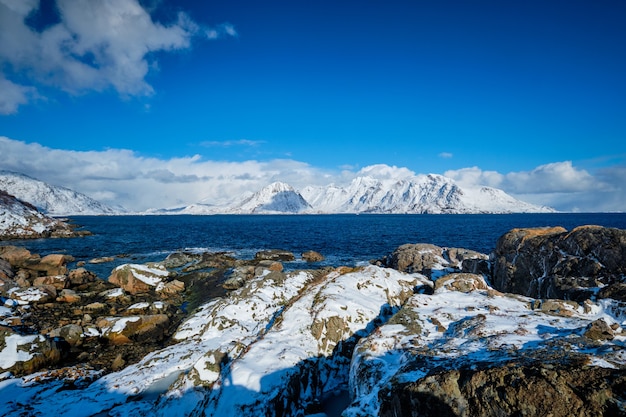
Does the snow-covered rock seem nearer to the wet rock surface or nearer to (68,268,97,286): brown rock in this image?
the wet rock surface

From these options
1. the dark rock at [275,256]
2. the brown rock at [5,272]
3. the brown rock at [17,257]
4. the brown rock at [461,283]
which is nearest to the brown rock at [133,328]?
the brown rock at [461,283]

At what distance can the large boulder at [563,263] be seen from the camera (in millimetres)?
15508

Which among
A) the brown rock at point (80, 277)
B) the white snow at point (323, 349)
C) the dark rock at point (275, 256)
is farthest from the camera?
the dark rock at point (275, 256)

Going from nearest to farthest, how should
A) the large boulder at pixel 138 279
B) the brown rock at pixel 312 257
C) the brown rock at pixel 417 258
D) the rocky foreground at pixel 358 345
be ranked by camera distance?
the rocky foreground at pixel 358 345
the large boulder at pixel 138 279
the brown rock at pixel 417 258
the brown rock at pixel 312 257

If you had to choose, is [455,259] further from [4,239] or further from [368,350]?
[4,239]

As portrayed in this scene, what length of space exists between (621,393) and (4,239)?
102686 mm

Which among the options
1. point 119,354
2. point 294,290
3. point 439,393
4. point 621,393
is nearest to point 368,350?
point 439,393

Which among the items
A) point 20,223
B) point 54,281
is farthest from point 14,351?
point 20,223

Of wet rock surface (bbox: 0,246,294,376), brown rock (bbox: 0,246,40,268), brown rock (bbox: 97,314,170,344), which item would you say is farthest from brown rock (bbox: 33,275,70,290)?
brown rock (bbox: 0,246,40,268)

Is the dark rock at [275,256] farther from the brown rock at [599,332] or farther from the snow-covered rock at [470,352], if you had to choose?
the brown rock at [599,332]

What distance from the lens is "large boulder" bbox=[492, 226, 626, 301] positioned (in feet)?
50.9

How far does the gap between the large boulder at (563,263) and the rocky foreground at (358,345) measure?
75 mm

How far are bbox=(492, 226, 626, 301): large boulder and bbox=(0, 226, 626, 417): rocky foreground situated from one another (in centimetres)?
8

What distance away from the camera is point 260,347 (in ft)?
38.6
